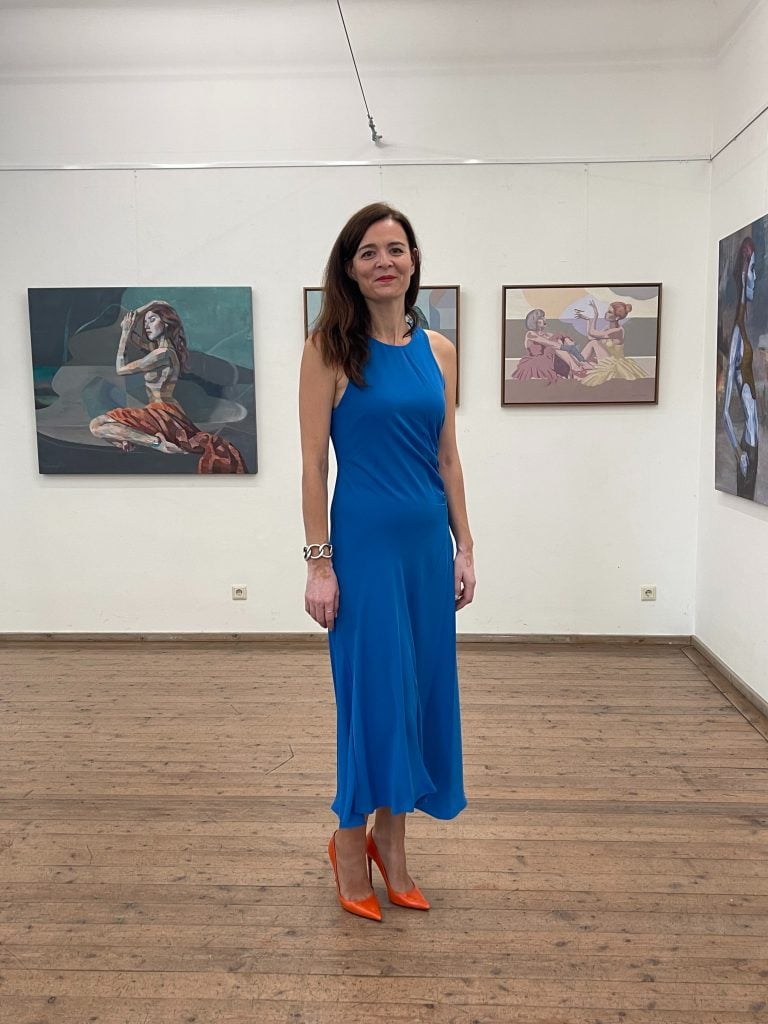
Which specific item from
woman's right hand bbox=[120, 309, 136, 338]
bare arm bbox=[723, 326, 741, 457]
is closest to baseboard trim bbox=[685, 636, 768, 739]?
bare arm bbox=[723, 326, 741, 457]

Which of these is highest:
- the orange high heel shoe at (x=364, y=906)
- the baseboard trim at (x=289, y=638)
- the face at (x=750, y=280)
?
the face at (x=750, y=280)

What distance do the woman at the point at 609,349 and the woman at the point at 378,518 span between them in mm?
2432

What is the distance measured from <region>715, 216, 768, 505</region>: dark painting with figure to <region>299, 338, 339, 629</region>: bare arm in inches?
92.9

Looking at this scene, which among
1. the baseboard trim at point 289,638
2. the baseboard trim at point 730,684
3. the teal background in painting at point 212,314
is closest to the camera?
the baseboard trim at point 730,684

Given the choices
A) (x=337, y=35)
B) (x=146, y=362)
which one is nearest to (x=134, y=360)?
(x=146, y=362)

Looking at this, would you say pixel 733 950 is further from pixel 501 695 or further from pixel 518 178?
pixel 518 178

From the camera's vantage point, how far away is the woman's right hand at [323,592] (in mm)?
1966

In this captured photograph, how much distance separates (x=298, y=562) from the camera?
179 inches

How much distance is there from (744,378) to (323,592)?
8.63ft

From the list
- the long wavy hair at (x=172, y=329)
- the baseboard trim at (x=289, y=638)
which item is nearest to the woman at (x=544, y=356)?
the baseboard trim at (x=289, y=638)

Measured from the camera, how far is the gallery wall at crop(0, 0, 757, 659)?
4.18 metres

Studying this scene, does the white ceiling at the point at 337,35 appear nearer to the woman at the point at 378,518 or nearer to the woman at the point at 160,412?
the woman at the point at 160,412

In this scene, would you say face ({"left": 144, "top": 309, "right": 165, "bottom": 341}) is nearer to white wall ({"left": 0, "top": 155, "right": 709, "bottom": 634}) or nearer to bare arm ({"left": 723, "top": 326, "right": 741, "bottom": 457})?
white wall ({"left": 0, "top": 155, "right": 709, "bottom": 634})

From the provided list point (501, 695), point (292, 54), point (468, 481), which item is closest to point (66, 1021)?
point (501, 695)
